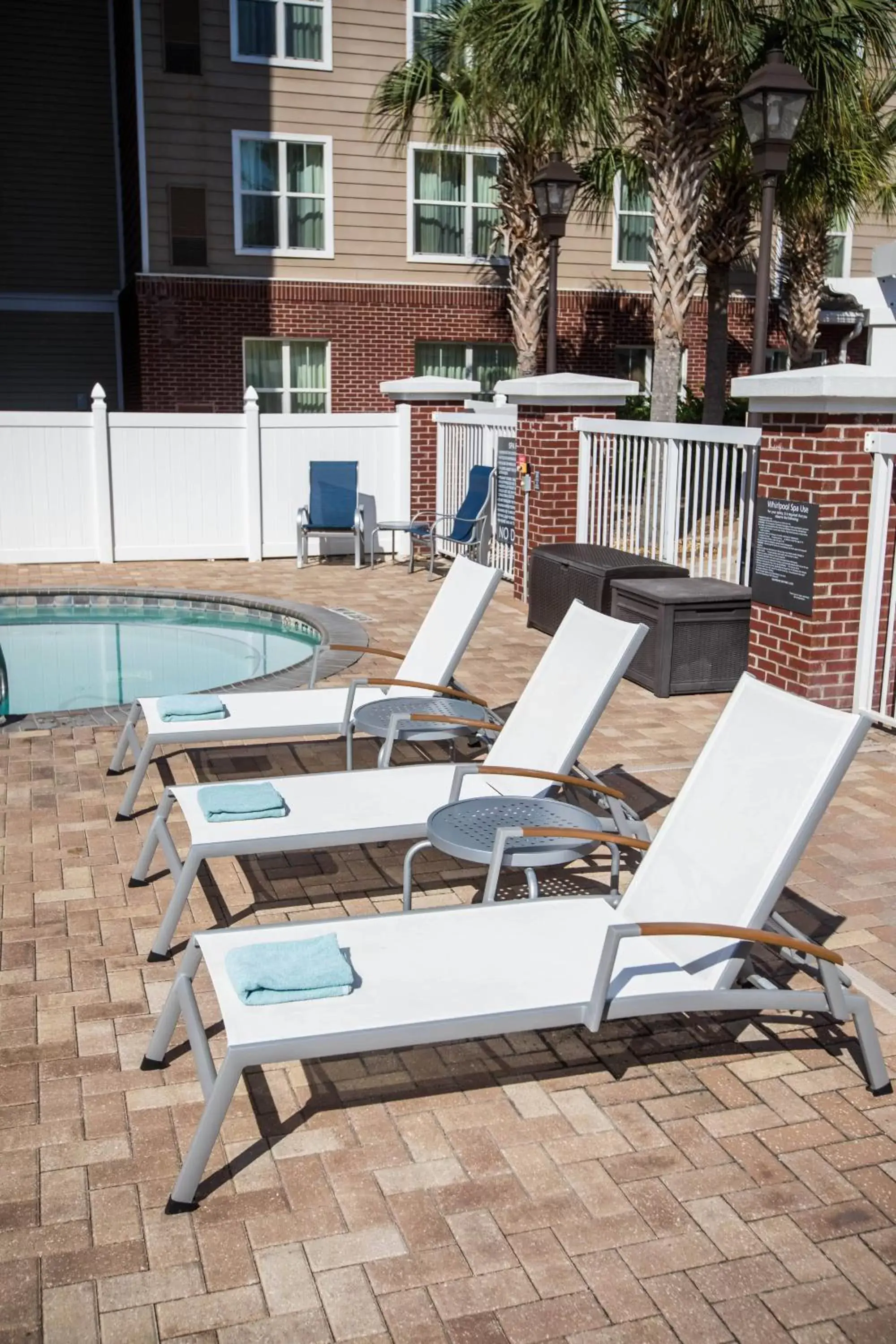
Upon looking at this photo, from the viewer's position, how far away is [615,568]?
899 centimetres

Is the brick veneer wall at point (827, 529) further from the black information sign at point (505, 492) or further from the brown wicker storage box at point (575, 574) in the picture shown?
the black information sign at point (505, 492)

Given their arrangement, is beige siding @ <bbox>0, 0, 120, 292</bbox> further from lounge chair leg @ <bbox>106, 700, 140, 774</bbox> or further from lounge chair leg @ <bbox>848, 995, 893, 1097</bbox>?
lounge chair leg @ <bbox>848, 995, 893, 1097</bbox>

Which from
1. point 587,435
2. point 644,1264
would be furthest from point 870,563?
point 644,1264

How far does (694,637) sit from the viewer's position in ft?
27.1

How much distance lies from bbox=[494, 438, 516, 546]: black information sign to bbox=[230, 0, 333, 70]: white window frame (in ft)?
32.6

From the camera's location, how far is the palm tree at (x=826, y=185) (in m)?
14.1

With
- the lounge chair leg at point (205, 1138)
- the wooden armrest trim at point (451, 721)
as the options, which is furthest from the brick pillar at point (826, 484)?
the lounge chair leg at point (205, 1138)

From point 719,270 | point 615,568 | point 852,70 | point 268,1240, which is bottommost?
point 268,1240

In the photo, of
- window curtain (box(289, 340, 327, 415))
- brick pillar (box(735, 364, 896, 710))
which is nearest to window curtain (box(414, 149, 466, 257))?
window curtain (box(289, 340, 327, 415))

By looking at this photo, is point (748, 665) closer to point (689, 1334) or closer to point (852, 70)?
point (689, 1334)

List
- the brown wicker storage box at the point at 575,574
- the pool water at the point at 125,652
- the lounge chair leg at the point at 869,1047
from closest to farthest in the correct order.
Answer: the lounge chair leg at the point at 869,1047, the brown wicker storage box at the point at 575,574, the pool water at the point at 125,652

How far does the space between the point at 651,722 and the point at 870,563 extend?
4.98 feet

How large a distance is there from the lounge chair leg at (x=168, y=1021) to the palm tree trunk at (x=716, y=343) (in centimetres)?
1438

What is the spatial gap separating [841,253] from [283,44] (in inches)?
430
